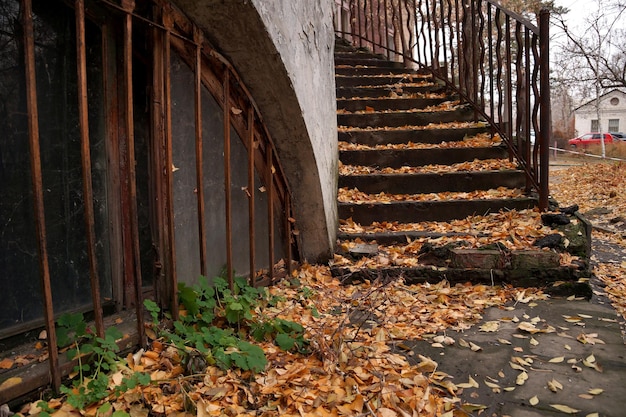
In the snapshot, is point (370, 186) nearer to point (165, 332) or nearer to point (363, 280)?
point (363, 280)

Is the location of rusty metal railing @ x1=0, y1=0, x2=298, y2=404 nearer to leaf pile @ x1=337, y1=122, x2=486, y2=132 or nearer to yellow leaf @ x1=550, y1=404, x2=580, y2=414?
yellow leaf @ x1=550, y1=404, x2=580, y2=414

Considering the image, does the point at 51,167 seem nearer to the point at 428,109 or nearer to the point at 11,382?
the point at 11,382

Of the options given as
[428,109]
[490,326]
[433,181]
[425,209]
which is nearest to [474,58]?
[428,109]

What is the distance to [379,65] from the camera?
7414 mm

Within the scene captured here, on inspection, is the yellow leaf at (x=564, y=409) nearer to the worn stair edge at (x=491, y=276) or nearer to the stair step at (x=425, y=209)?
the worn stair edge at (x=491, y=276)

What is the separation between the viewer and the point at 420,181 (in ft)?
14.6

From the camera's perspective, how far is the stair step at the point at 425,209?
4090 millimetres

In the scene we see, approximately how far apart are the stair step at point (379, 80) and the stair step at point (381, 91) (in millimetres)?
295

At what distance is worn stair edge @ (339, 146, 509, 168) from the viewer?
15.6ft

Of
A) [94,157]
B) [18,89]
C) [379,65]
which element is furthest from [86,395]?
[379,65]

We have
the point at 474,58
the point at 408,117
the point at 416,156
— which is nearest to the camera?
the point at 416,156

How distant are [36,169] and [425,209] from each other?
3196mm

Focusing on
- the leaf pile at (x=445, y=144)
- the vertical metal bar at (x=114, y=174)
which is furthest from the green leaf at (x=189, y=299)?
the leaf pile at (x=445, y=144)

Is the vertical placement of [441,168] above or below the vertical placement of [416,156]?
below
